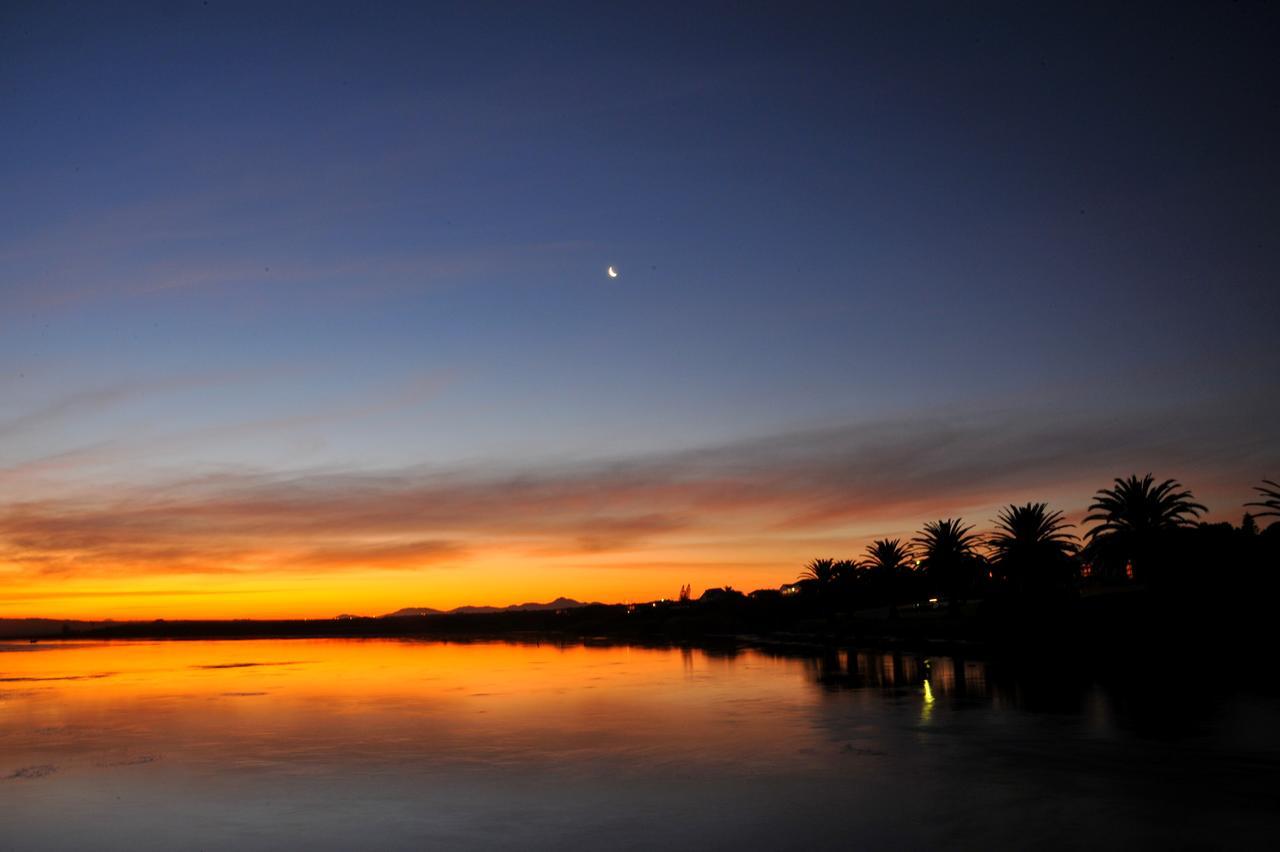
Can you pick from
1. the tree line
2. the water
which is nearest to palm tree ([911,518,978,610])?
the tree line

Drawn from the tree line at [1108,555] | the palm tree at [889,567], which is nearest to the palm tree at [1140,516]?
the tree line at [1108,555]

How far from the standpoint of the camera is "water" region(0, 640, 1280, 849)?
2025cm

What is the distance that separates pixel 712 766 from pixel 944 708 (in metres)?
14.4

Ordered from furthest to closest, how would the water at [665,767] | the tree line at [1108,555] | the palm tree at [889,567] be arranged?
the palm tree at [889,567]
the tree line at [1108,555]
the water at [665,767]

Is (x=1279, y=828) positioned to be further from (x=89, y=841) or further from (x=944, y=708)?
(x=89, y=841)

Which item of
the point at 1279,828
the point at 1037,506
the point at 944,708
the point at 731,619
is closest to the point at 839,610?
the point at 731,619

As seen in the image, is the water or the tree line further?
the tree line

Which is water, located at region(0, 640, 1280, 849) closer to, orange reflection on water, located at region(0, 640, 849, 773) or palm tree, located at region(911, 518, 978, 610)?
orange reflection on water, located at region(0, 640, 849, 773)

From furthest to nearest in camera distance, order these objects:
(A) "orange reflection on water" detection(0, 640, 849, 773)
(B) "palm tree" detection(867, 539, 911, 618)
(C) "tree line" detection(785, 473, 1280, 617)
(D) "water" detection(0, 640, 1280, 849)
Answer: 1. (B) "palm tree" detection(867, 539, 911, 618)
2. (C) "tree line" detection(785, 473, 1280, 617)
3. (A) "orange reflection on water" detection(0, 640, 849, 773)
4. (D) "water" detection(0, 640, 1280, 849)

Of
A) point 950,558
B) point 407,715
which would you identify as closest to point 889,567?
point 950,558

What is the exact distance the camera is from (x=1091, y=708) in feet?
119

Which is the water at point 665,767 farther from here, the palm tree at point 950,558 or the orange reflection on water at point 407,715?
the palm tree at point 950,558

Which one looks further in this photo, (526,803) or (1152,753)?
(1152,753)

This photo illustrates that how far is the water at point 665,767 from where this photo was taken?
66.4 ft
